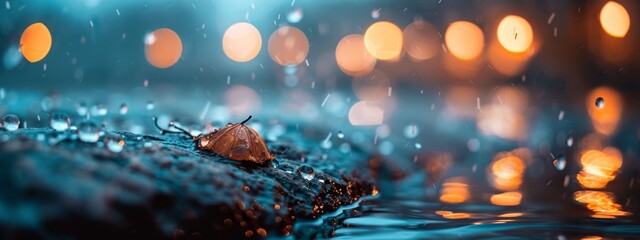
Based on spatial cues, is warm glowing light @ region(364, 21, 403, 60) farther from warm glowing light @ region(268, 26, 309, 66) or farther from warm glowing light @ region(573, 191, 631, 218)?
warm glowing light @ region(573, 191, 631, 218)

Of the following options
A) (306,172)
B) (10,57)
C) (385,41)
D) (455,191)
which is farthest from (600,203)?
(385,41)

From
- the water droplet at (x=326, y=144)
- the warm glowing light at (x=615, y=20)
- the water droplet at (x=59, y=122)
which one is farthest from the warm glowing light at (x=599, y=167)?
the warm glowing light at (x=615, y=20)

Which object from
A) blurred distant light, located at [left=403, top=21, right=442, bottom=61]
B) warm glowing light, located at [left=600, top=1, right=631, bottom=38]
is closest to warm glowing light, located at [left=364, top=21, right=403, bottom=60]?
blurred distant light, located at [left=403, top=21, right=442, bottom=61]

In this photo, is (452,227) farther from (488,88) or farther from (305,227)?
(488,88)

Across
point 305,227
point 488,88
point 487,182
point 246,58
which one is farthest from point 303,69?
point 305,227

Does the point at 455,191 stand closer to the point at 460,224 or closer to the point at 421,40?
the point at 460,224

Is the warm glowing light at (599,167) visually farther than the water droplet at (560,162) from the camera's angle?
No

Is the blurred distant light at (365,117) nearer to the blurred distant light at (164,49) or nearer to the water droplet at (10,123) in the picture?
the water droplet at (10,123)
